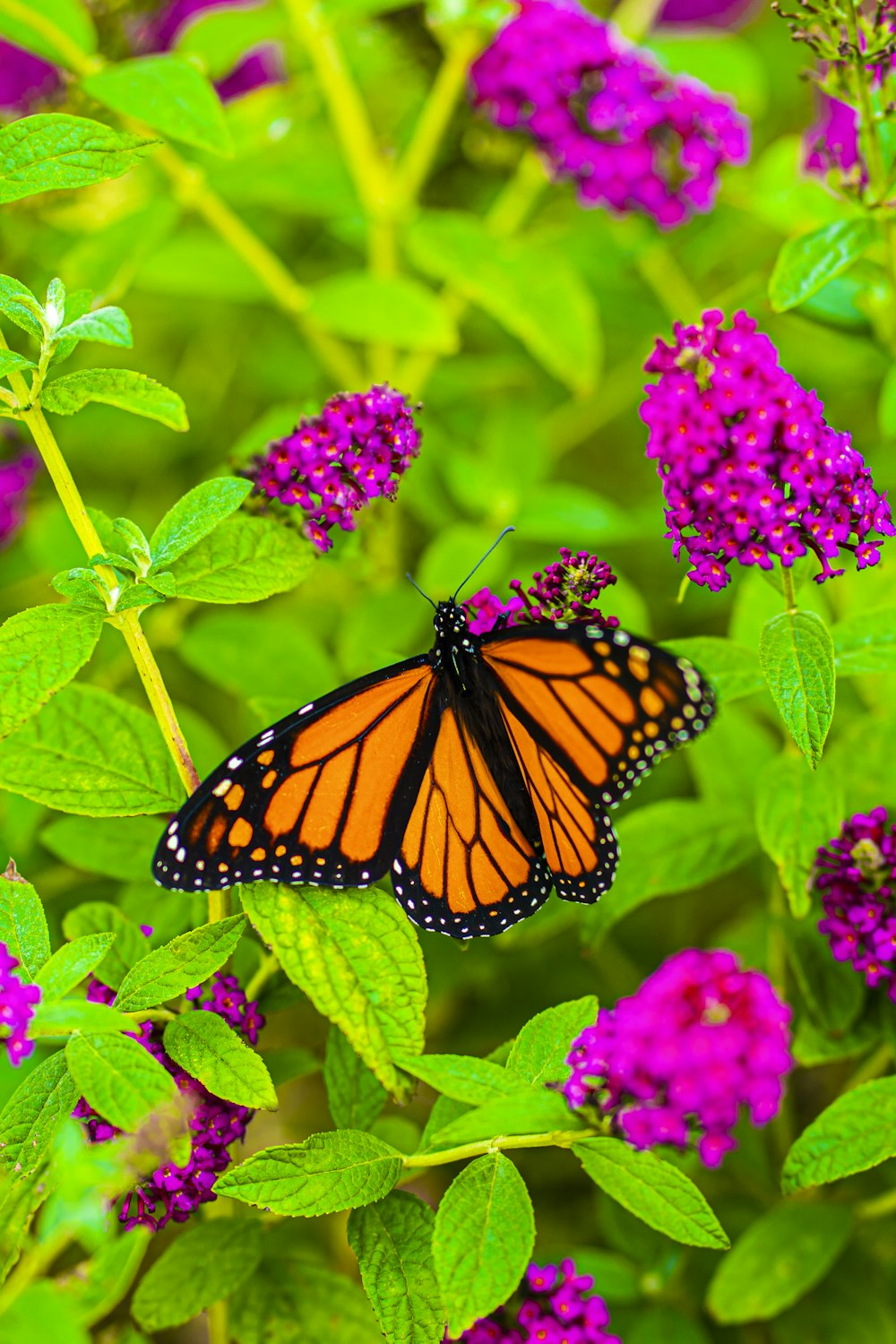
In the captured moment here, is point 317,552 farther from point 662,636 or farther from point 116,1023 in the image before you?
point 662,636

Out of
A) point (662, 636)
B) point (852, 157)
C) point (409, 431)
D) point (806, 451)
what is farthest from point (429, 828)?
point (852, 157)

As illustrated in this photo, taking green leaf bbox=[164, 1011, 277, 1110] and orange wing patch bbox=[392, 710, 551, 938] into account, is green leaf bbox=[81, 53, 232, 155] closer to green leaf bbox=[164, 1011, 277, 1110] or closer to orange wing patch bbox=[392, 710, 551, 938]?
orange wing patch bbox=[392, 710, 551, 938]

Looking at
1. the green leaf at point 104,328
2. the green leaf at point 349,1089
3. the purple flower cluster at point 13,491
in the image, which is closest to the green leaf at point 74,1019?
the green leaf at point 349,1089

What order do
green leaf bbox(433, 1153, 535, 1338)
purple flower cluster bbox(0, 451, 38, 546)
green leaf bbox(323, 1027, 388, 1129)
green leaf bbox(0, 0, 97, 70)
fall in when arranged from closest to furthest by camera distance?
green leaf bbox(433, 1153, 535, 1338) < green leaf bbox(323, 1027, 388, 1129) < green leaf bbox(0, 0, 97, 70) < purple flower cluster bbox(0, 451, 38, 546)

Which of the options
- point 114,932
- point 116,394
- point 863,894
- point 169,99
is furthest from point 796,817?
point 169,99

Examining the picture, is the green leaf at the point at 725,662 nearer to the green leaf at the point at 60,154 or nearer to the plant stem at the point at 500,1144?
the plant stem at the point at 500,1144

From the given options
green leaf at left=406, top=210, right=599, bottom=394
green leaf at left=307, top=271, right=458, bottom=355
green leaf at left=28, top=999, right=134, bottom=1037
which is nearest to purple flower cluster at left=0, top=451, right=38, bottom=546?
green leaf at left=307, top=271, right=458, bottom=355
